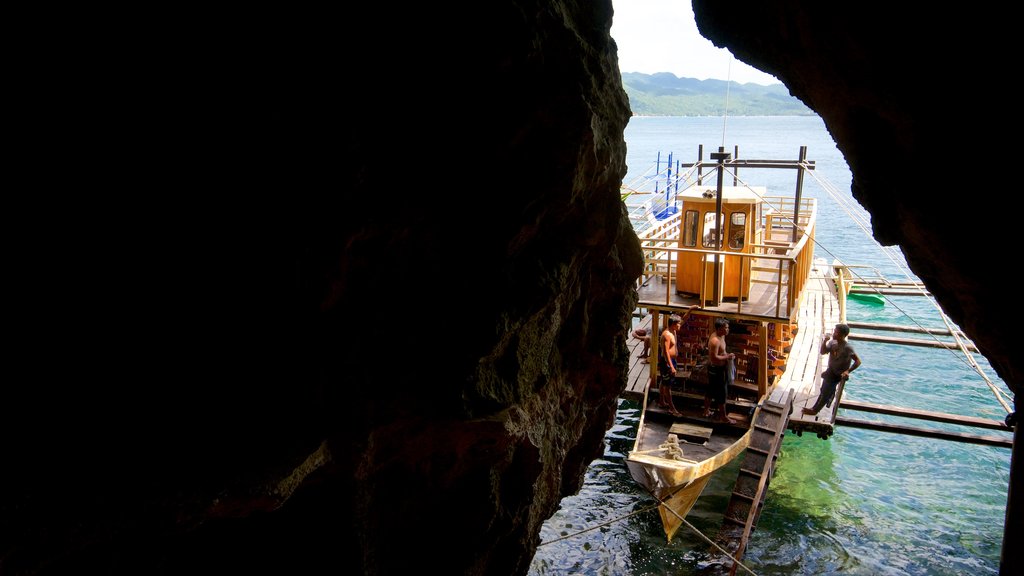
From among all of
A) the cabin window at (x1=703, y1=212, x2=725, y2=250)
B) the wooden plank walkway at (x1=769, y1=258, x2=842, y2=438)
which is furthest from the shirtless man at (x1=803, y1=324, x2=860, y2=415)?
the cabin window at (x1=703, y1=212, x2=725, y2=250)

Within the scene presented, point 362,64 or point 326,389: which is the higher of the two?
point 362,64

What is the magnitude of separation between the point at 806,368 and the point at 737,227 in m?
3.43

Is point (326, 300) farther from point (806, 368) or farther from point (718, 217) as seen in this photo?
point (806, 368)

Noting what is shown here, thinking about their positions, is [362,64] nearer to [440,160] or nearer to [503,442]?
[440,160]

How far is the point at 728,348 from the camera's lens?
13.6 m

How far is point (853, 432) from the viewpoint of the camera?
18750mm

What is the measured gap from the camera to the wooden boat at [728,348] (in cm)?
1116

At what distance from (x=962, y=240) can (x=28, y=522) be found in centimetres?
538

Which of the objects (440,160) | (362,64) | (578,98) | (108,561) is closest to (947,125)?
(578,98)

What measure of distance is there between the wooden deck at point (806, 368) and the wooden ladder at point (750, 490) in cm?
67

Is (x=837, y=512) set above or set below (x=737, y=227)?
below

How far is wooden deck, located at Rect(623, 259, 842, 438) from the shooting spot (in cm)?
1166

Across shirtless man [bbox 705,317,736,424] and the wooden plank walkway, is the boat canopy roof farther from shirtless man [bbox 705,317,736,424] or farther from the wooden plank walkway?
the wooden plank walkway

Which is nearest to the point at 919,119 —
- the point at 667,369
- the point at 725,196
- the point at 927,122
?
the point at 927,122
